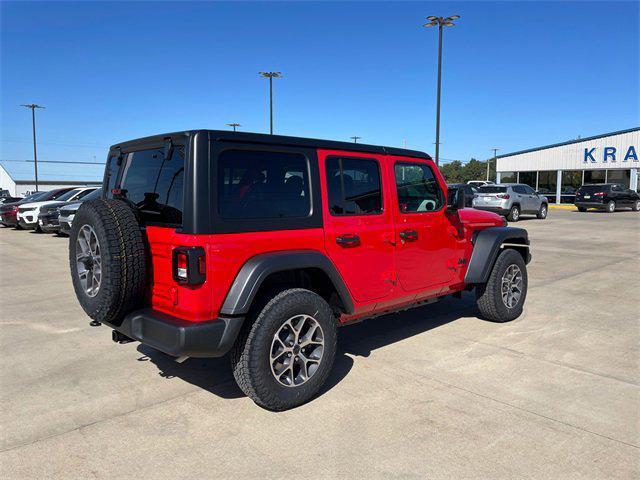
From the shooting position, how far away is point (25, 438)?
3.07 meters

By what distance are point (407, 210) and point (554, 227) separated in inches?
619

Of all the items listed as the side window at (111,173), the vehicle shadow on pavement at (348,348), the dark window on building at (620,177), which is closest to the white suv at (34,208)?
the side window at (111,173)

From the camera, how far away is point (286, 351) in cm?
345

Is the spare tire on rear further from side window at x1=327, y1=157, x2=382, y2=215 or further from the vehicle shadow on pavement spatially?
side window at x1=327, y1=157, x2=382, y2=215

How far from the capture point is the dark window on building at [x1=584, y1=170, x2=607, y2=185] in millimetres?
34884

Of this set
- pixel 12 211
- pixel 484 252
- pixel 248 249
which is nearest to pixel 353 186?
pixel 248 249

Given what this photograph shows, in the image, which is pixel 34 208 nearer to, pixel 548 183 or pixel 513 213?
pixel 513 213

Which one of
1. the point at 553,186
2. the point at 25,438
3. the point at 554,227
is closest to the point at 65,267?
the point at 25,438

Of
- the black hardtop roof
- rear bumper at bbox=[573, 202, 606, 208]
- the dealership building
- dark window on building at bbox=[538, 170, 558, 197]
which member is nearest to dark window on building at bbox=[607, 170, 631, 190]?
the dealership building

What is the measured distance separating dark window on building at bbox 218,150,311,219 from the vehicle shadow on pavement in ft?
4.63

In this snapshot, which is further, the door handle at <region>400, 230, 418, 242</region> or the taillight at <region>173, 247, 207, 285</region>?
the door handle at <region>400, 230, 418, 242</region>

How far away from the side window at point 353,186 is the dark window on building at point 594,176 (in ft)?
119

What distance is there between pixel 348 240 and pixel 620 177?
121ft

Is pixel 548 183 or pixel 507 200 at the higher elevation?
pixel 548 183
